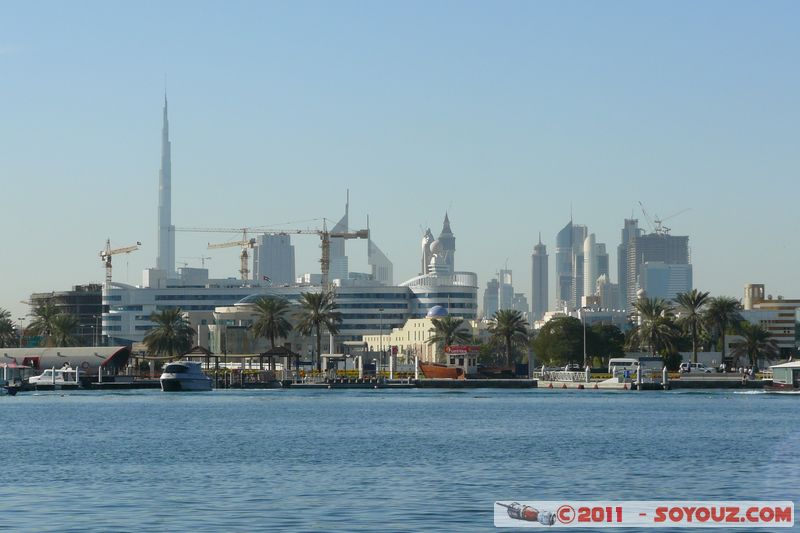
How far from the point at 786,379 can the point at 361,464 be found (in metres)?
113

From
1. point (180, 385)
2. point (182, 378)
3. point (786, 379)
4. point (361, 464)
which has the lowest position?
point (361, 464)

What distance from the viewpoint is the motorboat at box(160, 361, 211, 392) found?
188m

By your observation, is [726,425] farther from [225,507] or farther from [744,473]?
[225,507]

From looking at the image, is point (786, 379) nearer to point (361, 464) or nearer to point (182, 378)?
point (182, 378)

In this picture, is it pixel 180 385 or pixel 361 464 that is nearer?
pixel 361 464

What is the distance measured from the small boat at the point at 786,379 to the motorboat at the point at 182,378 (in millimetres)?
67382

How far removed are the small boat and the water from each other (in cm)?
4395

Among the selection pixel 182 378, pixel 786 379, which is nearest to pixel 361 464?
pixel 786 379

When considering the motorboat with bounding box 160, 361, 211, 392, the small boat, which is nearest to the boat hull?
the motorboat with bounding box 160, 361, 211, 392

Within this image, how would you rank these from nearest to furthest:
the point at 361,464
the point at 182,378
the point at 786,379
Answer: the point at 361,464 → the point at 786,379 → the point at 182,378

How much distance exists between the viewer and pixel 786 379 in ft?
569

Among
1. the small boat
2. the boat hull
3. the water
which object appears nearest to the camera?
the water

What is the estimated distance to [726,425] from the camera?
104938 mm

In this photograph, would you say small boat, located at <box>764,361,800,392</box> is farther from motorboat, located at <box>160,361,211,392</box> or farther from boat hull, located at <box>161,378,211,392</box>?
motorboat, located at <box>160,361,211,392</box>
